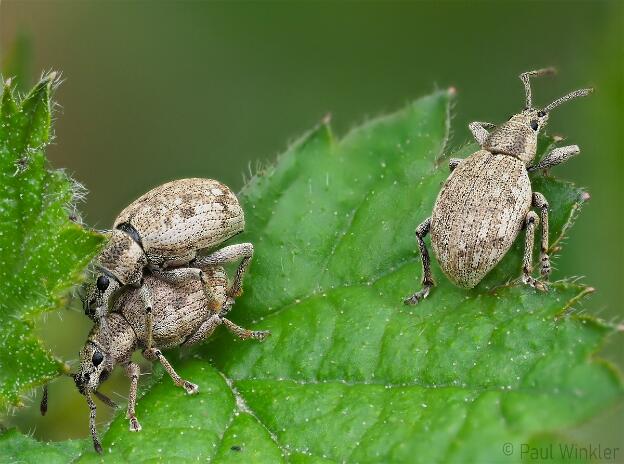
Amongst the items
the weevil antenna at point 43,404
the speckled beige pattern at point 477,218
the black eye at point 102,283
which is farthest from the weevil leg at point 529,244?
the weevil antenna at point 43,404

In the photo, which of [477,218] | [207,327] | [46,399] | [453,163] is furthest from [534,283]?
[46,399]

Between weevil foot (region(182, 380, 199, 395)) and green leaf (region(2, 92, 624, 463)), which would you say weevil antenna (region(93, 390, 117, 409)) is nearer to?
green leaf (region(2, 92, 624, 463))

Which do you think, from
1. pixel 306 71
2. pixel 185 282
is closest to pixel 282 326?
pixel 185 282

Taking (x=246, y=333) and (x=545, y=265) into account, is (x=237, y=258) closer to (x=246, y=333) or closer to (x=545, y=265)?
(x=246, y=333)

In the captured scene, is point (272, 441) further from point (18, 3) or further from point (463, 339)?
point (18, 3)

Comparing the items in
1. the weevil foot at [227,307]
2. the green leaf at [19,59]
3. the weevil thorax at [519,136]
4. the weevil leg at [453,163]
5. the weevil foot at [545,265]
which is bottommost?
the weevil foot at [227,307]

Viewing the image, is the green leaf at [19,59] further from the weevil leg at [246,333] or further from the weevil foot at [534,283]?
the weevil foot at [534,283]
